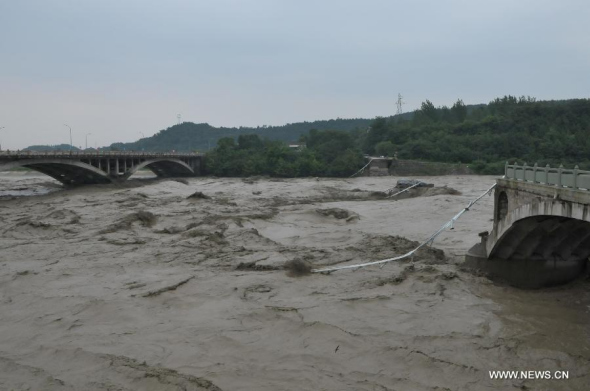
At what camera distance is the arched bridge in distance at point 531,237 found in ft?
49.8

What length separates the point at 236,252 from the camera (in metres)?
23.5

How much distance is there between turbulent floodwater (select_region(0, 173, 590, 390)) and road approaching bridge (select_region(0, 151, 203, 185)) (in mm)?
22713

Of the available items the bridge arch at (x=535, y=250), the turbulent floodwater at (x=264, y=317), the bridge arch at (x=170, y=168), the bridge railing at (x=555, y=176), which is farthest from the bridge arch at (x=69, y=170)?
the bridge railing at (x=555, y=176)

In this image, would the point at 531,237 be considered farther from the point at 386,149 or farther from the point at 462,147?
the point at 386,149

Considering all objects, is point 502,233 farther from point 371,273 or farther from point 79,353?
point 79,353

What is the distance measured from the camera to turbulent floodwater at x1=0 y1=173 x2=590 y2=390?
11188mm

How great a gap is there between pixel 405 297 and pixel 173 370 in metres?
8.60

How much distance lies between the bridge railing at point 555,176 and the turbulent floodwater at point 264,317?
4.22 meters

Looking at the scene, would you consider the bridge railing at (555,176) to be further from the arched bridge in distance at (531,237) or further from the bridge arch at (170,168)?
the bridge arch at (170,168)

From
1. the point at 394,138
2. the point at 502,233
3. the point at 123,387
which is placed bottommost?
the point at 123,387

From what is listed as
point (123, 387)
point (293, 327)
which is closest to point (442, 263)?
point (293, 327)

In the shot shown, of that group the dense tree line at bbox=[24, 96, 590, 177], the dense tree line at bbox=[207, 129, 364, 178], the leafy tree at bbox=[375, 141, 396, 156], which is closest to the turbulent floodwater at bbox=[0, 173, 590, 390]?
the dense tree line at bbox=[207, 129, 364, 178]

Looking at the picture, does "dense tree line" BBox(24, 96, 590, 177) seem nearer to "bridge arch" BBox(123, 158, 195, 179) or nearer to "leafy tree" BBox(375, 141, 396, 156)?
"leafy tree" BBox(375, 141, 396, 156)

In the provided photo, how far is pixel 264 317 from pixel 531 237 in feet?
33.1
